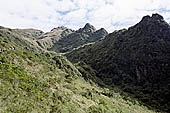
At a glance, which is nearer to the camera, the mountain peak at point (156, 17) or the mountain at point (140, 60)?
the mountain at point (140, 60)

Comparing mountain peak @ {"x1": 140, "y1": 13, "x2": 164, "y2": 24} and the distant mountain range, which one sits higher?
mountain peak @ {"x1": 140, "y1": 13, "x2": 164, "y2": 24}

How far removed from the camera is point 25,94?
1855 cm

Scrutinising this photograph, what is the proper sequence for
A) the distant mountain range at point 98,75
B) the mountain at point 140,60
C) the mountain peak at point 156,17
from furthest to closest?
the mountain peak at point 156,17 < the mountain at point 140,60 < the distant mountain range at point 98,75

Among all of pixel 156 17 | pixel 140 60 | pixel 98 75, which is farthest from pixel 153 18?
pixel 98 75

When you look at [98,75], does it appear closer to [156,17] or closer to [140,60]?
[140,60]

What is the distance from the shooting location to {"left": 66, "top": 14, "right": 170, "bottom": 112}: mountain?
7806 centimetres

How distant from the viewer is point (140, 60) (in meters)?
98.3

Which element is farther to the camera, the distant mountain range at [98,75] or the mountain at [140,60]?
the mountain at [140,60]

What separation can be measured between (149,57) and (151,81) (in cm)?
1555

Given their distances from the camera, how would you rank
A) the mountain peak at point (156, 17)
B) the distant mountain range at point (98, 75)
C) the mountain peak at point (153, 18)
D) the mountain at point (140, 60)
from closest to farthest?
the distant mountain range at point (98, 75) → the mountain at point (140, 60) → the mountain peak at point (153, 18) → the mountain peak at point (156, 17)

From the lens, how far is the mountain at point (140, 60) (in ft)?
256

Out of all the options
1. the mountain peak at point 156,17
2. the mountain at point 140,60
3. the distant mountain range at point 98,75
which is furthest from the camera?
the mountain peak at point 156,17

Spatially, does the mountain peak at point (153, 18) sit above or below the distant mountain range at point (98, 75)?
above

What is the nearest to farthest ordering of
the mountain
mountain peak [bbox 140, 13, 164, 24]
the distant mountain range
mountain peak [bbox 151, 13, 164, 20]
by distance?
the distant mountain range < the mountain < mountain peak [bbox 140, 13, 164, 24] < mountain peak [bbox 151, 13, 164, 20]
